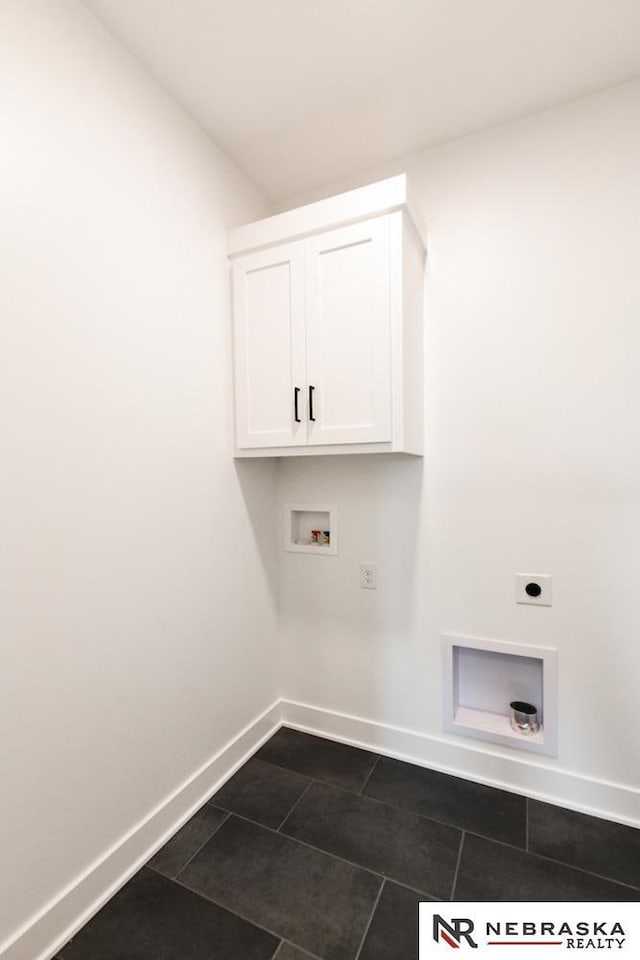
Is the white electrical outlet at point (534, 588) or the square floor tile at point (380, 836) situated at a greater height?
the white electrical outlet at point (534, 588)

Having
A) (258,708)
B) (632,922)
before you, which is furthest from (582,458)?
(258,708)

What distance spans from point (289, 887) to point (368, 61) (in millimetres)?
2727

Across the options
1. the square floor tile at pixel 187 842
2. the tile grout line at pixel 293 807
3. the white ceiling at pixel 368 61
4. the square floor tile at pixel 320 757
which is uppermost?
the white ceiling at pixel 368 61

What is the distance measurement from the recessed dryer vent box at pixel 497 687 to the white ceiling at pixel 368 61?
2111 mm

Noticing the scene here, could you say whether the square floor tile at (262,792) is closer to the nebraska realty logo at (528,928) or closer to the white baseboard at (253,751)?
the white baseboard at (253,751)

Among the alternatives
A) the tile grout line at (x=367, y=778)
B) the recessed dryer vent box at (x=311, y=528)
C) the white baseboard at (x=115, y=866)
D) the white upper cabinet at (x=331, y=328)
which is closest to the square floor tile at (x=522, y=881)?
the tile grout line at (x=367, y=778)

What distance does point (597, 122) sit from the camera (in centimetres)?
154

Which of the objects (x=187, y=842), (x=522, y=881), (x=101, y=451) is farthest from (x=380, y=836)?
(x=101, y=451)

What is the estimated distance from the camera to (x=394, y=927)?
46.7 inches

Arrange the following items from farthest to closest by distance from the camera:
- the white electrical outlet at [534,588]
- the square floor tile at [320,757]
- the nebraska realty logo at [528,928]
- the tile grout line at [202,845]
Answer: the square floor tile at [320,757] → the white electrical outlet at [534,588] → the tile grout line at [202,845] → the nebraska realty logo at [528,928]

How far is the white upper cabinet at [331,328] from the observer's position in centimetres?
158

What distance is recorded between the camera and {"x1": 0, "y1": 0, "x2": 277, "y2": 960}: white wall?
110cm

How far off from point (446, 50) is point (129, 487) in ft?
5.93

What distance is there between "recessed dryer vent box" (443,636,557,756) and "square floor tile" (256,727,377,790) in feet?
1.45
